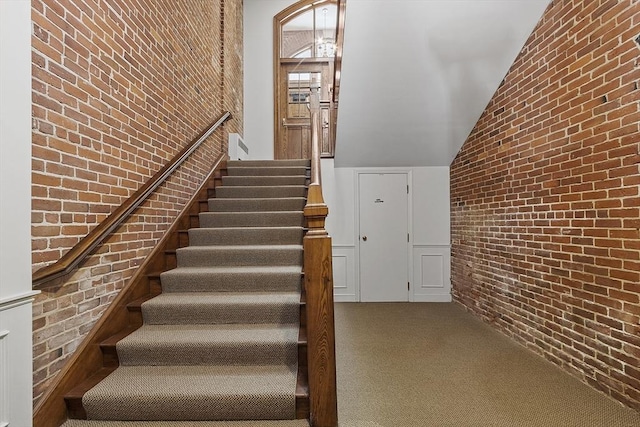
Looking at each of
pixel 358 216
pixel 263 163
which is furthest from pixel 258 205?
pixel 358 216

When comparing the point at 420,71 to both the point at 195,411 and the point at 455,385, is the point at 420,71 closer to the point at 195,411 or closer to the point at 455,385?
the point at 455,385

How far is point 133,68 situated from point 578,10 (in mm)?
3083

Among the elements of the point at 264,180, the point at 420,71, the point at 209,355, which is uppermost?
the point at 420,71

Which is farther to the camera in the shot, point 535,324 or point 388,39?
point 388,39

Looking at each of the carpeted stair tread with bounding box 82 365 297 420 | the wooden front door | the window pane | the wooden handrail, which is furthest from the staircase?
the window pane

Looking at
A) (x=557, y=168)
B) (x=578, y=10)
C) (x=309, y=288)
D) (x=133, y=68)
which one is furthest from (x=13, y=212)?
(x=578, y=10)

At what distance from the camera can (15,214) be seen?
144 cm

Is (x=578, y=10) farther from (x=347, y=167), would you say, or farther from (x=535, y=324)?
(x=347, y=167)

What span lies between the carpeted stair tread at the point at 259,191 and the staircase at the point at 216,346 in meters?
0.66

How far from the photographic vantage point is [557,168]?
2703 millimetres

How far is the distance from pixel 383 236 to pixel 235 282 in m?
2.79

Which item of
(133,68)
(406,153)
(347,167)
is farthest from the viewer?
(347,167)

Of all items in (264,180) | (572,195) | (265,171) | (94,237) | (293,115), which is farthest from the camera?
(293,115)

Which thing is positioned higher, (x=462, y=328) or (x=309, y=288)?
(x=309, y=288)
